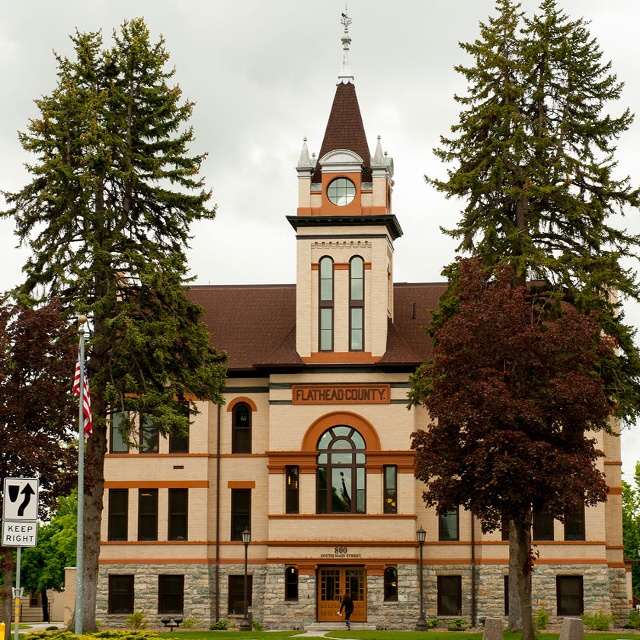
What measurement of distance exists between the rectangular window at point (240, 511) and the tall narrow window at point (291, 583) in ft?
9.36

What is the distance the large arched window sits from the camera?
51812 millimetres

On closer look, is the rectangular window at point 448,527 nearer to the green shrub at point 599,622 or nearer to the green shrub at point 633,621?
the green shrub at point 599,622

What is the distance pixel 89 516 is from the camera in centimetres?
3988

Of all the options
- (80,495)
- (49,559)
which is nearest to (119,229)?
(80,495)

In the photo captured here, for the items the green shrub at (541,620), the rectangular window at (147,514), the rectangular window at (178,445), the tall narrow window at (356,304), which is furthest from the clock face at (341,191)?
the green shrub at (541,620)

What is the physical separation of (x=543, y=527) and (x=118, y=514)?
17.9 metres

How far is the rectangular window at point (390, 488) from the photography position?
169ft

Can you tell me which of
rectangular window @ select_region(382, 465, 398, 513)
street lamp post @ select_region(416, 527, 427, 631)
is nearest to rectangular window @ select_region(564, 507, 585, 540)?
street lamp post @ select_region(416, 527, 427, 631)

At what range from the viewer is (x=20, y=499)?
1016 inches

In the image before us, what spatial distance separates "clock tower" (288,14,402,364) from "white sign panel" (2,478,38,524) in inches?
1081

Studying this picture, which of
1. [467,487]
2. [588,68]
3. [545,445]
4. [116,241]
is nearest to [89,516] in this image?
[116,241]

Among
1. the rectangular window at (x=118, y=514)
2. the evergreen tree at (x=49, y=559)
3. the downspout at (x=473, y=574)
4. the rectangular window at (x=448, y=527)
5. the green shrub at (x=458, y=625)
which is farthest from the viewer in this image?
the evergreen tree at (x=49, y=559)

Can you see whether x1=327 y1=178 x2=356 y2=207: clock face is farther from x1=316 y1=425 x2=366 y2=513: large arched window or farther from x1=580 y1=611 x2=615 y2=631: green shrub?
x1=580 y1=611 x2=615 y2=631: green shrub

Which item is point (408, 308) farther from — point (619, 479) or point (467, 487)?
point (467, 487)
